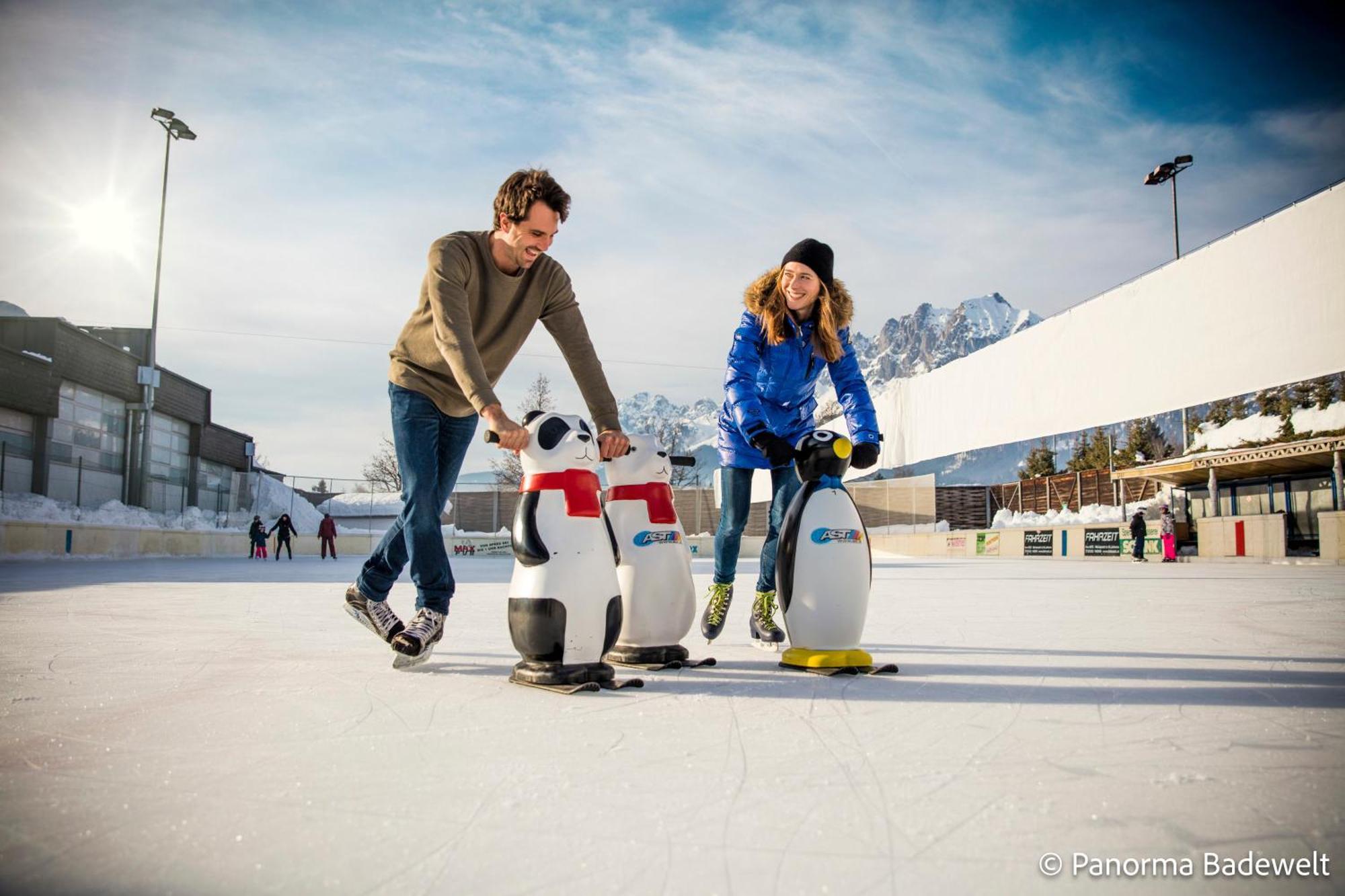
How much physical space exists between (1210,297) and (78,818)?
702 centimetres

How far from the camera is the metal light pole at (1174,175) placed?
643 cm

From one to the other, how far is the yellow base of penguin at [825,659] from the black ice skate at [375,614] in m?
1.35

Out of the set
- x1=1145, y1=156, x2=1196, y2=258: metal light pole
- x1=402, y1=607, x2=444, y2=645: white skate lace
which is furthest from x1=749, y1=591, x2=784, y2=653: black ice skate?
x1=1145, y1=156, x2=1196, y2=258: metal light pole

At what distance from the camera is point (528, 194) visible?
2514 mm

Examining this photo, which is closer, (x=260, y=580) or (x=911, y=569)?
(x=260, y=580)

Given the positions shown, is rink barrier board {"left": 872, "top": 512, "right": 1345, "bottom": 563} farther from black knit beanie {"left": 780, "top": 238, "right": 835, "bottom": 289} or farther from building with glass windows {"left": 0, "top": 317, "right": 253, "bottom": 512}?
building with glass windows {"left": 0, "top": 317, "right": 253, "bottom": 512}

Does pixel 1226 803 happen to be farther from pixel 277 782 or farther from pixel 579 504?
pixel 579 504

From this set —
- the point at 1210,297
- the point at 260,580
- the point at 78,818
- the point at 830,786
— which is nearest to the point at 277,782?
the point at 78,818

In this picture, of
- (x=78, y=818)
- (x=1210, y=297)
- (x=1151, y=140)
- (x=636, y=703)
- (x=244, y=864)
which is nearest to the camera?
(x=244, y=864)

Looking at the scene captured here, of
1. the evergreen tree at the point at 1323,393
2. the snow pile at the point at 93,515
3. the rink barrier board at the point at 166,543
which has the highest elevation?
the evergreen tree at the point at 1323,393

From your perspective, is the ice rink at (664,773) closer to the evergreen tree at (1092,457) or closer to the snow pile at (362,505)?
the snow pile at (362,505)

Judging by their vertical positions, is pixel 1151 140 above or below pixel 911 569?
above

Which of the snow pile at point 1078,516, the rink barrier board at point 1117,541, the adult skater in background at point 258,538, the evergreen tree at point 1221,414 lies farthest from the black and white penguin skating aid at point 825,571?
the evergreen tree at point 1221,414

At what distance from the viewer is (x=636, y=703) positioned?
2037 mm
